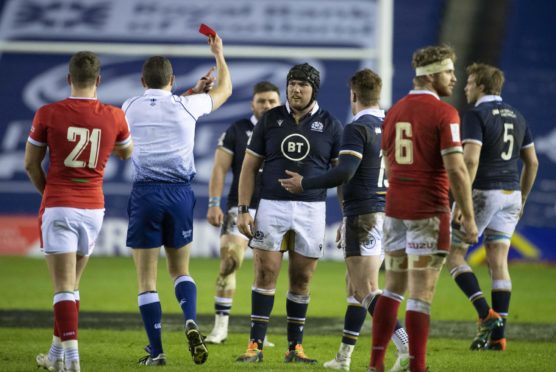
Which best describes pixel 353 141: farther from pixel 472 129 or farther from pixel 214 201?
pixel 214 201

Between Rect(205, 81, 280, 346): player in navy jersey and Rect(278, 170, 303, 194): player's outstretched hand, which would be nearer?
Rect(278, 170, 303, 194): player's outstretched hand

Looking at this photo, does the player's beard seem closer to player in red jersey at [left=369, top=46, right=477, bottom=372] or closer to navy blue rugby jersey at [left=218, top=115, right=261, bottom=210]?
player in red jersey at [left=369, top=46, right=477, bottom=372]

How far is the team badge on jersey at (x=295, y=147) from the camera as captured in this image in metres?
7.92

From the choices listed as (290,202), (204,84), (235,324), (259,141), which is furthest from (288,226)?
(235,324)

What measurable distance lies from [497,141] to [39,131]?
4294 mm

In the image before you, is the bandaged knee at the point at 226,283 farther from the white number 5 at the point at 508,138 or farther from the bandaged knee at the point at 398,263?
the bandaged knee at the point at 398,263

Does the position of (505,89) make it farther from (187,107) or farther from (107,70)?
(187,107)

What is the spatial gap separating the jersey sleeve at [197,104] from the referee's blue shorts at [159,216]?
554 millimetres

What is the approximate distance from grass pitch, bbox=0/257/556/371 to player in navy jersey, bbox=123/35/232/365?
506 millimetres

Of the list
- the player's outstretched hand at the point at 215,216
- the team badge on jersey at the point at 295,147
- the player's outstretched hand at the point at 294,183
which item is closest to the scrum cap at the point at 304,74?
the team badge on jersey at the point at 295,147

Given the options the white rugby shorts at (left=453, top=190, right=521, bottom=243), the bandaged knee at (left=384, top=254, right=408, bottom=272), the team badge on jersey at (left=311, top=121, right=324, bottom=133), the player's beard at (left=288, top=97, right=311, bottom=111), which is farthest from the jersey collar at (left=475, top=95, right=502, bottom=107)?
the bandaged knee at (left=384, top=254, right=408, bottom=272)

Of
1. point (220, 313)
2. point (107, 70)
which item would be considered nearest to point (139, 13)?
point (107, 70)

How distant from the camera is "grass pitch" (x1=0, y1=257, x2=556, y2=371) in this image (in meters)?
8.18

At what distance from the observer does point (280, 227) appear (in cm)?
790
